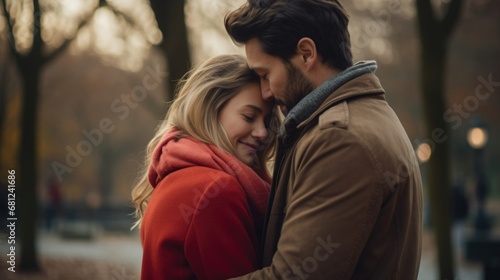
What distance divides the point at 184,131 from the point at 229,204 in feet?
1.97

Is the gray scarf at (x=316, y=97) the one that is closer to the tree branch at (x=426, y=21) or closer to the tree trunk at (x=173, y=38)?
the tree trunk at (x=173, y=38)

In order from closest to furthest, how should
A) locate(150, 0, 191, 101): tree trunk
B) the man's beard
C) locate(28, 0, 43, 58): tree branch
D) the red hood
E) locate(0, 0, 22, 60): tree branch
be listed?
the man's beard, the red hood, locate(150, 0, 191, 101): tree trunk, locate(28, 0, 43, 58): tree branch, locate(0, 0, 22, 60): tree branch

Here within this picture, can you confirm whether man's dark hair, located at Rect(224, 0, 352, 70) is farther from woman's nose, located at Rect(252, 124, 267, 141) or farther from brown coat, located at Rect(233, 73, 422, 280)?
woman's nose, located at Rect(252, 124, 267, 141)

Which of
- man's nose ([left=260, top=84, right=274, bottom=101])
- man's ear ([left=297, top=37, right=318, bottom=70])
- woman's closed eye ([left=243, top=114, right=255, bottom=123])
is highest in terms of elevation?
man's ear ([left=297, top=37, right=318, bottom=70])

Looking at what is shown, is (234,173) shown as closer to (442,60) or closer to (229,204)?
(229,204)

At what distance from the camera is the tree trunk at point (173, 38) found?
924 cm

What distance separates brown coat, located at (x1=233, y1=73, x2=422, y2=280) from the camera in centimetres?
269

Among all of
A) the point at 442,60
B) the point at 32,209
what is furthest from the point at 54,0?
the point at 442,60

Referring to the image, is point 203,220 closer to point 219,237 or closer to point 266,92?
point 219,237

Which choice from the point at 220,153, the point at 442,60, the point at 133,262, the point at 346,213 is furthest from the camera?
the point at 133,262

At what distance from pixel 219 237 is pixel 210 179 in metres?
0.26

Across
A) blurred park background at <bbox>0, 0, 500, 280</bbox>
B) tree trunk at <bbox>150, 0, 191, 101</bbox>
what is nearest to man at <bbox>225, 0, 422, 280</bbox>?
blurred park background at <bbox>0, 0, 500, 280</bbox>

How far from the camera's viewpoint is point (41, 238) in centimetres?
2556

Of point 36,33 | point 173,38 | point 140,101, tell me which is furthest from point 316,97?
point 140,101
